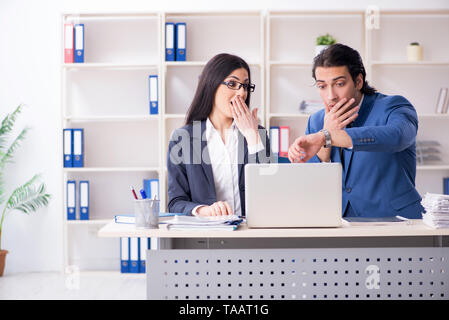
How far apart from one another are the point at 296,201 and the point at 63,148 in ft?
9.05

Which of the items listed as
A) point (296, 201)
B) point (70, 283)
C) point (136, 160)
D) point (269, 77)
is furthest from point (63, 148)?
point (296, 201)

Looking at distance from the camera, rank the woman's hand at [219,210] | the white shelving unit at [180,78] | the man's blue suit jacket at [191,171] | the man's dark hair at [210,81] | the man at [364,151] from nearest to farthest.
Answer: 1. the woman's hand at [219,210]
2. the man at [364,151]
3. the man's blue suit jacket at [191,171]
4. the man's dark hair at [210,81]
5. the white shelving unit at [180,78]

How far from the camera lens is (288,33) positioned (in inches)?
165

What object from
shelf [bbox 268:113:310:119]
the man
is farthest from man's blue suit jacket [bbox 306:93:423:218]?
shelf [bbox 268:113:310:119]

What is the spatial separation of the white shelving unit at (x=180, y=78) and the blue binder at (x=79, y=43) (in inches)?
3.3

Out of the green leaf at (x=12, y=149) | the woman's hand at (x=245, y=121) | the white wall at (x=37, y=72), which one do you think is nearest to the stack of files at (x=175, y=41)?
the white wall at (x=37, y=72)

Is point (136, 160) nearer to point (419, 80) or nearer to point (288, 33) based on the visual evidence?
point (288, 33)

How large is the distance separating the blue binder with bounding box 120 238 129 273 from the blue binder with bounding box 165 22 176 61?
1.44 metres

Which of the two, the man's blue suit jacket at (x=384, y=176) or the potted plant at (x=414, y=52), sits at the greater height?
the potted plant at (x=414, y=52)

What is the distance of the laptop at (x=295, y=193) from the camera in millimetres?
1679

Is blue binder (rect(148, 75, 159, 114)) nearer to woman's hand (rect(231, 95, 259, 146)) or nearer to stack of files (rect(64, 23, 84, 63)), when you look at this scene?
stack of files (rect(64, 23, 84, 63))

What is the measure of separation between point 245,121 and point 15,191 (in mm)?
2490

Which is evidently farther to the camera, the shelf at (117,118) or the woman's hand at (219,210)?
the shelf at (117,118)

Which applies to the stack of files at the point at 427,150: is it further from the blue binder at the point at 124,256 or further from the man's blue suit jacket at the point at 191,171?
the blue binder at the point at 124,256
